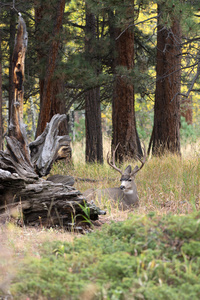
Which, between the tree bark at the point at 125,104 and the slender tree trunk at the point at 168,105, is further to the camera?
the tree bark at the point at 125,104

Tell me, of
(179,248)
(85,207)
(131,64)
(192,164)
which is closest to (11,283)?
(179,248)

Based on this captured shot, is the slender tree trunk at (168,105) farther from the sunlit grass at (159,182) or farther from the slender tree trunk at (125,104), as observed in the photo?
the sunlit grass at (159,182)

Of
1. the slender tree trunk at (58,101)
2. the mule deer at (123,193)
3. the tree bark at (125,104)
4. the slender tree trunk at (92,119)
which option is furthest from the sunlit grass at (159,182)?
the slender tree trunk at (92,119)

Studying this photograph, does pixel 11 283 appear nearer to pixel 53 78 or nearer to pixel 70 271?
pixel 70 271

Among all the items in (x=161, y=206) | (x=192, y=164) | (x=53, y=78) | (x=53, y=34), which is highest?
(x=53, y=34)

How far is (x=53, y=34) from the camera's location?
9281 mm

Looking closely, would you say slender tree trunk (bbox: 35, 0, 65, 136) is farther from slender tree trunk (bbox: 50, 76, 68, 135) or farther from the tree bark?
the tree bark

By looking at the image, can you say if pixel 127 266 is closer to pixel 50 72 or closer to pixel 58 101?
pixel 50 72

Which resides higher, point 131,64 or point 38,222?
point 131,64

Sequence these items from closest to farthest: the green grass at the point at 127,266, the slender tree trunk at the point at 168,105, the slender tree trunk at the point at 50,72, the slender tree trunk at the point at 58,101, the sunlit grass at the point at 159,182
A: the green grass at the point at 127,266 < the sunlit grass at the point at 159,182 < the slender tree trunk at the point at 50,72 < the slender tree trunk at the point at 58,101 < the slender tree trunk at the point at 168,105

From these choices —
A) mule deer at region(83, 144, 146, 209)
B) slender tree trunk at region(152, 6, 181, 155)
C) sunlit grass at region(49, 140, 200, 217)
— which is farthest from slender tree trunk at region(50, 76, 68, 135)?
mule deer at region(83, 144, 146, 209)

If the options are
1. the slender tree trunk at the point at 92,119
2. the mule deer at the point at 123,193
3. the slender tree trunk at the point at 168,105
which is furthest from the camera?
the slender tree trunk at the point at 92,119

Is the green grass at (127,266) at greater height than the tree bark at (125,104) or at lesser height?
lesser

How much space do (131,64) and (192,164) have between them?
13.5ft
